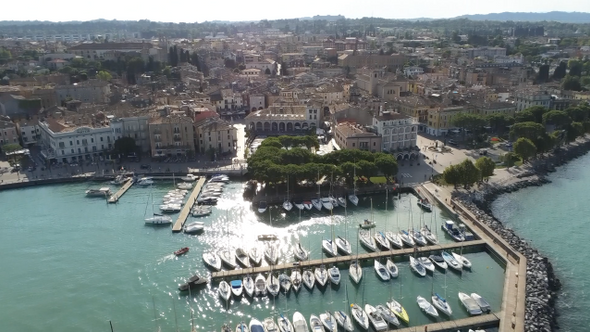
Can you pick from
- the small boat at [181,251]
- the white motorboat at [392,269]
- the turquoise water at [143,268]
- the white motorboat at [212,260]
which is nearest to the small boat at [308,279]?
the turquoise water at [143,268]

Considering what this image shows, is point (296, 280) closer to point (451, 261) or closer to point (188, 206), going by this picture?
point (451, 261)

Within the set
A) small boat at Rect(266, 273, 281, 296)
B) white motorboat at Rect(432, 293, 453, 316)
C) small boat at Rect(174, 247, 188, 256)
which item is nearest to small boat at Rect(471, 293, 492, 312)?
white motorboat at Rect(432, 293, 453, 316)

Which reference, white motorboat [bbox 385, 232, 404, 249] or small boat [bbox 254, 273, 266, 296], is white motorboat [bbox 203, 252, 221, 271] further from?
white motorboat [bbox 385, 232, 404, 249]

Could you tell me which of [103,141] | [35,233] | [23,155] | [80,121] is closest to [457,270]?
[35,233]

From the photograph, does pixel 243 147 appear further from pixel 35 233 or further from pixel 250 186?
pixel 35 233

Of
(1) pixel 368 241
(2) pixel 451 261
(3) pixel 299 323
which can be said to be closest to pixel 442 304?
(2) pixel 451 261
